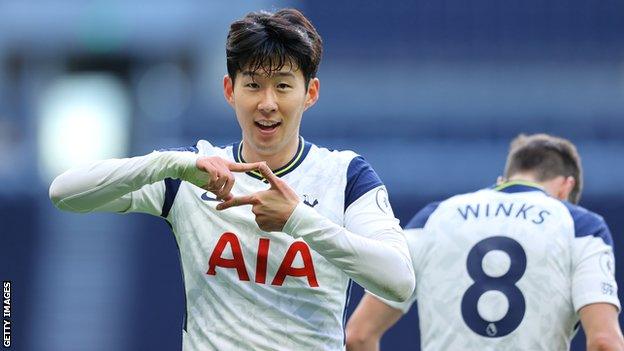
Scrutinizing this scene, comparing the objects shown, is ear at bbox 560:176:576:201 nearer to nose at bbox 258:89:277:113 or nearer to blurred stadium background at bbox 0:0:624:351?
nose at bbox 258:89:277:113

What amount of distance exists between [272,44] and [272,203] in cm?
50

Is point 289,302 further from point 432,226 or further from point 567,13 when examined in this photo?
point 567,13

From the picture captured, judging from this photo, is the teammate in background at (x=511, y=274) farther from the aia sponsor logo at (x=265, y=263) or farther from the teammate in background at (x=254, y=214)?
the aia sponsor logo at (x=265, y=263)

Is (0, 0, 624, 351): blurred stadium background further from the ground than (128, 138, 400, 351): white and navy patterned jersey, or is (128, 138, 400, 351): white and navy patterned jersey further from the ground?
(128, 138, 400, 351): white and navy patterned jersey

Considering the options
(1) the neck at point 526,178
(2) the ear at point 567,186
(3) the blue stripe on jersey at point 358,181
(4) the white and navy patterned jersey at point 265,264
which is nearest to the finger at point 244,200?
(4) the white and navy patterned jersey at point 265,264

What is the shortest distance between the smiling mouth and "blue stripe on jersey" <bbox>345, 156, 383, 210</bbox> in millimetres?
255

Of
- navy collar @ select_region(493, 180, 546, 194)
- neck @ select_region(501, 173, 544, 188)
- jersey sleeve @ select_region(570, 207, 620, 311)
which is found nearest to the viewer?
jersey sleeve @ select_region(570, 207, 620, 311)

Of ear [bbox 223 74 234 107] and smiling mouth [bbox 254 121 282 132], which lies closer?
smiling mouth [bbox 254 121 282 132]

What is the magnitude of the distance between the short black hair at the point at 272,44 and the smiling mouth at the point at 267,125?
15 centimetres

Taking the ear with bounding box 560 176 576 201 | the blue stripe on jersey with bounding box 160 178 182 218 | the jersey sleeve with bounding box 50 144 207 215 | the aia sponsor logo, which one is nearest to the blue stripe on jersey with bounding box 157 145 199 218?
the blue stripe on jersey with bounding box 160 178 182 218

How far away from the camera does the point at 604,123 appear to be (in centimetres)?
1190

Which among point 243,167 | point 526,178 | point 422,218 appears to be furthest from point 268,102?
point 526,178

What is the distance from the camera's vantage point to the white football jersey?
4820 millimetres

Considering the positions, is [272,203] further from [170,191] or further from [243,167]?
[170,191]
